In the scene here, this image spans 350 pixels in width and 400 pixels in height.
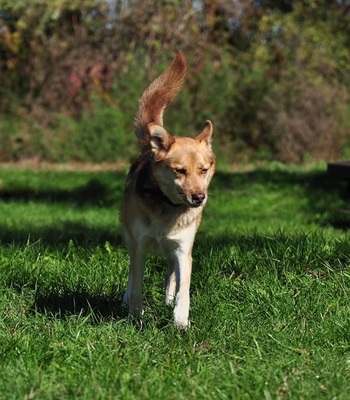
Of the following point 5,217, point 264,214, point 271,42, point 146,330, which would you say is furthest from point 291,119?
point 146,330

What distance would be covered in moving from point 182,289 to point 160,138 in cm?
91

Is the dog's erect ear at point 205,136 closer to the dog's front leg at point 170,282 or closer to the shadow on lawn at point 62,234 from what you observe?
the dog's front leg at point 170,282

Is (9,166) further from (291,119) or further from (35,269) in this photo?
(35,269)

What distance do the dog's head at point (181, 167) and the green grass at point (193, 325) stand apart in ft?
2.35

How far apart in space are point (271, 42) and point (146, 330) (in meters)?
15.2

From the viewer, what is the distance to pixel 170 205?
16.1 ft

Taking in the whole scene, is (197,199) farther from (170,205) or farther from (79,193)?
(79,193)

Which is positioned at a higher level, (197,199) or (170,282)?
(197,199)

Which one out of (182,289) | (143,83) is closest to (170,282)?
(182,289)

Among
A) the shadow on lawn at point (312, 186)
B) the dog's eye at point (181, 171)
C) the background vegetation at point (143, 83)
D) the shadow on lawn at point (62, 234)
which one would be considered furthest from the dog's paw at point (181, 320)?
the background vegetation at point (143, 83)

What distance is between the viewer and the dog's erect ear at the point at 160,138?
191 inches

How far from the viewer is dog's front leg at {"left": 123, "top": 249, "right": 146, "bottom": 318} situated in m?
4.98

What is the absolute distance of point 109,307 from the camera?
5.21 meters

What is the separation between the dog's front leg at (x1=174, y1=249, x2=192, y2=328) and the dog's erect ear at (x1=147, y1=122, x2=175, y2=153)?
0.63 metres
